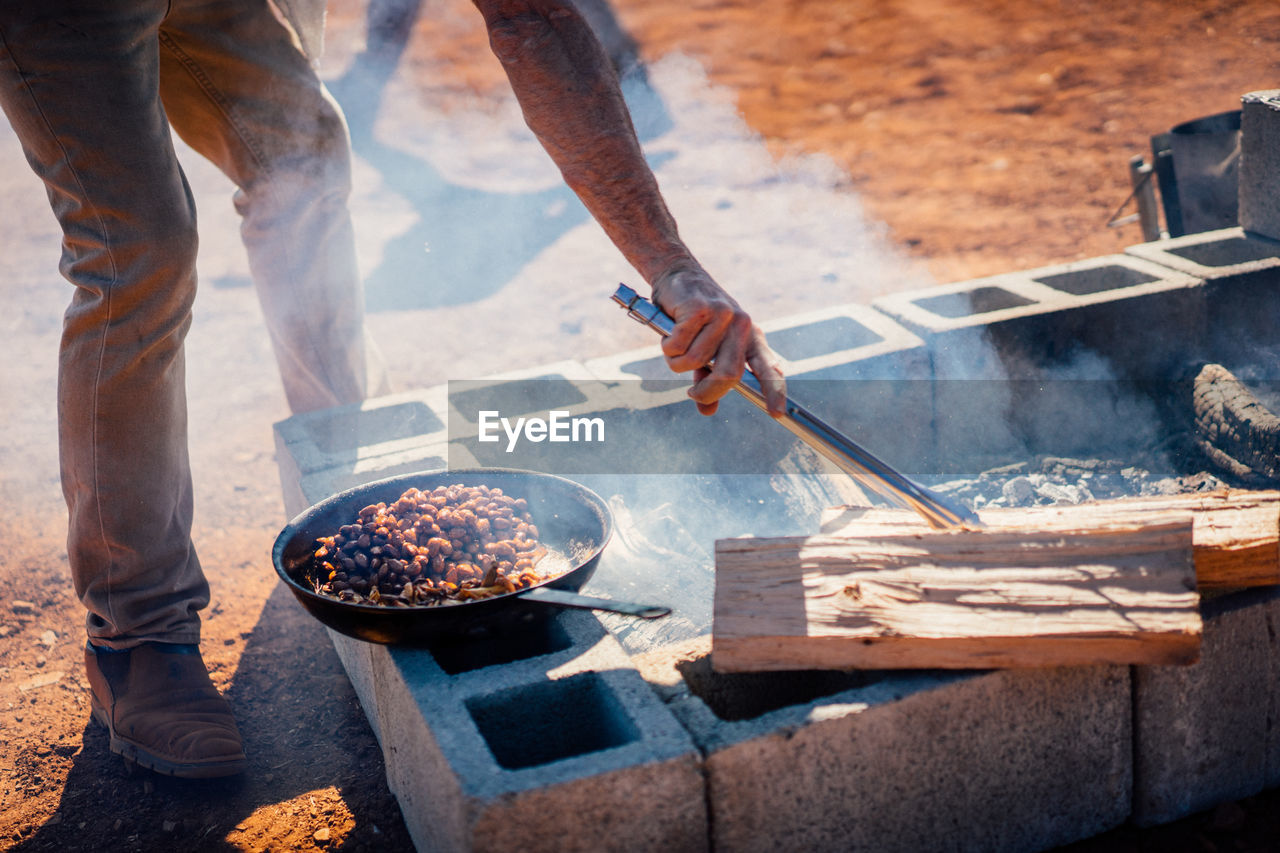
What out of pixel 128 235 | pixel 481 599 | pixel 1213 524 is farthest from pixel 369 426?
pixel 1213 524

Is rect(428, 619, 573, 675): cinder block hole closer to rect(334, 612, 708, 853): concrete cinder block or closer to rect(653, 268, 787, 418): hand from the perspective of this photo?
rect(334, 612, 708, 853): concrete cinder block

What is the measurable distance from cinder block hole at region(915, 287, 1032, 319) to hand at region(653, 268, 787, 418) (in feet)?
5.83

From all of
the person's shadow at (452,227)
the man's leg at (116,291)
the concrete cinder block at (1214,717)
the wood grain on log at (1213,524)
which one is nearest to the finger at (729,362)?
the wood grain on log at (1213,524)

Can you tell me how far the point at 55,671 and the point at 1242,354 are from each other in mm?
4080

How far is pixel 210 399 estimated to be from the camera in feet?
16.9

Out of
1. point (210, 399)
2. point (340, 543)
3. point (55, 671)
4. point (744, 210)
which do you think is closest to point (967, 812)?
point (340, 543)

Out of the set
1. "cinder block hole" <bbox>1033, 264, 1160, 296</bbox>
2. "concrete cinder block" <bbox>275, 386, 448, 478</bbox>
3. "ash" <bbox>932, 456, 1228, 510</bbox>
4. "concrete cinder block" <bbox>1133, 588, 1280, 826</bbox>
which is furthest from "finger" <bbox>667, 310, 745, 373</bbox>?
"cinder block hole" <bbox>1033, 264, 1160, 296</bbox>

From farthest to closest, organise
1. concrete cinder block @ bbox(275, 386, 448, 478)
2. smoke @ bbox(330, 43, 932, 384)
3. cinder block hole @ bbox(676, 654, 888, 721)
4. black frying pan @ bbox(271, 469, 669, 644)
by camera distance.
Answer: smoke @ bbox(330, 43, 932, 384)
concrete cinder block @ bbox(275, 386, 448, 478)
cinder block hole @ bbox(676, 654, 888, 721)
black frying pan @ bbox(271, 469, 669, 644)

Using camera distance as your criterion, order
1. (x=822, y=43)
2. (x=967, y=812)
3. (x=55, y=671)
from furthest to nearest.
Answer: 1. (x=822, y=43)
2. (x=55, y=671)
3. (x=967, y=812)

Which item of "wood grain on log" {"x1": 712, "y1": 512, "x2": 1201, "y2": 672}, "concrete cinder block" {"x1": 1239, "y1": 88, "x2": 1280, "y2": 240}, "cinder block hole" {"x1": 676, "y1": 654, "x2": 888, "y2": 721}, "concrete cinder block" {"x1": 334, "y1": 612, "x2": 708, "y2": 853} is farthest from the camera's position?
"concrete cinder block" {"x1": 1239, "y1": 88, "x2": 1280, "y2": 240}

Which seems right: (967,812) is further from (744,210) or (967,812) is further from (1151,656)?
(744,210)

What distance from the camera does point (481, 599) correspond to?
1.95 m

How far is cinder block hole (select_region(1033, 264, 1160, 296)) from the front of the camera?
3744 mm

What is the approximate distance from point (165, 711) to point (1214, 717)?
2381 mm
